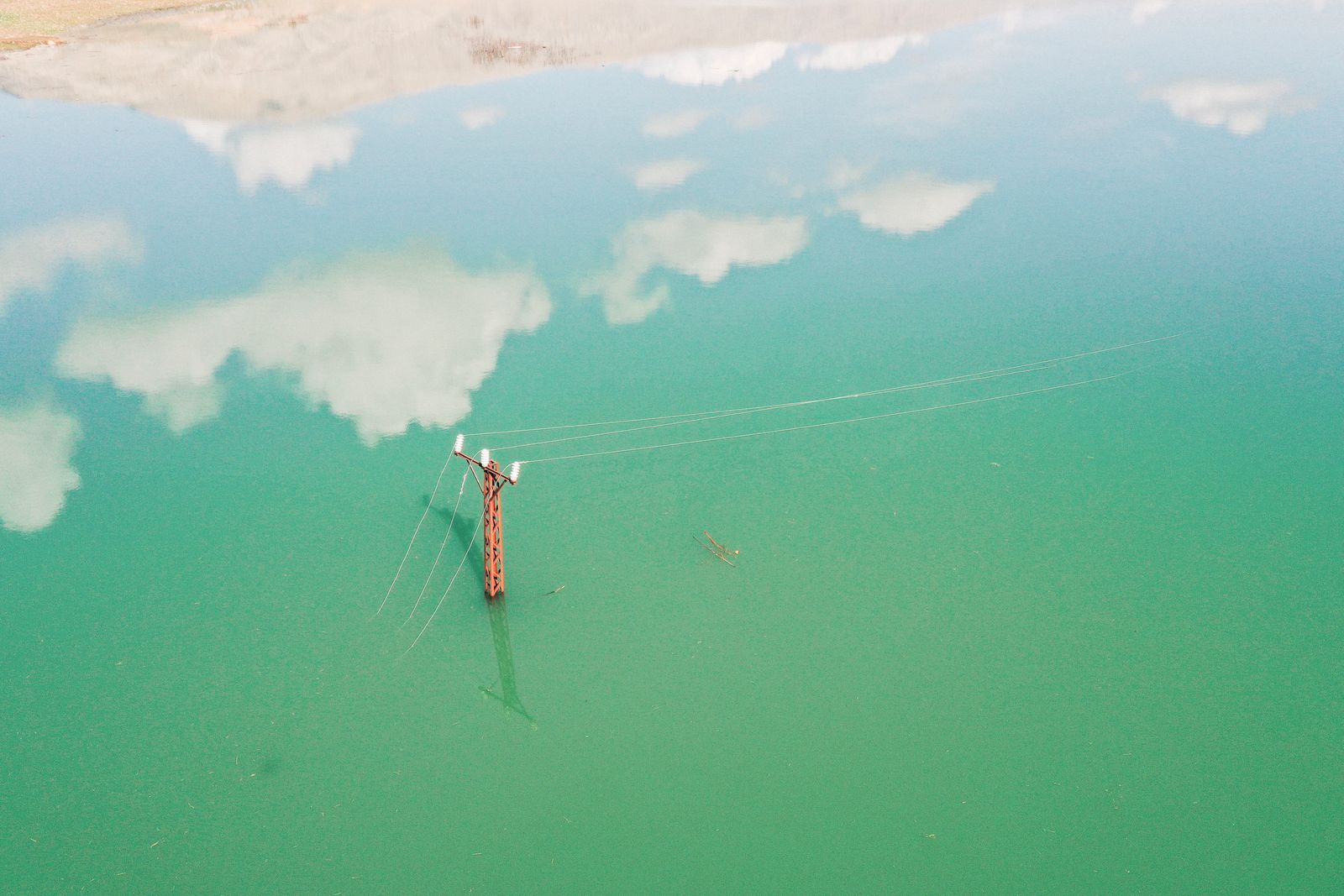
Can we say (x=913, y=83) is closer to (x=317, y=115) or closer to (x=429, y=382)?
(x=317, y=115)

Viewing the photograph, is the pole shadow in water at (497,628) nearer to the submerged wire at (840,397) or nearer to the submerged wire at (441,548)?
the submerged wire at (441,548)

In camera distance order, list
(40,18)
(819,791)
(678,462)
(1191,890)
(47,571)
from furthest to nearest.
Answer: (40,18) < (678,462) < (47,571) < (819,791) < (1191,890)

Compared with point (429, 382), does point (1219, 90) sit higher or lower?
higher

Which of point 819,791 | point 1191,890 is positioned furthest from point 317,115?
point 1191,890

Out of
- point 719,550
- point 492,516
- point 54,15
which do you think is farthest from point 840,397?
point 54,15

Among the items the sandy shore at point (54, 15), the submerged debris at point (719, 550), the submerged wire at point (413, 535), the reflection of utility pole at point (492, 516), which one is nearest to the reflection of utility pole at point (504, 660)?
the reflection of utility pole at point (492, 516)

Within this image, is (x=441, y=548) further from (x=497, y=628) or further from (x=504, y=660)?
(x=504, y=660)
